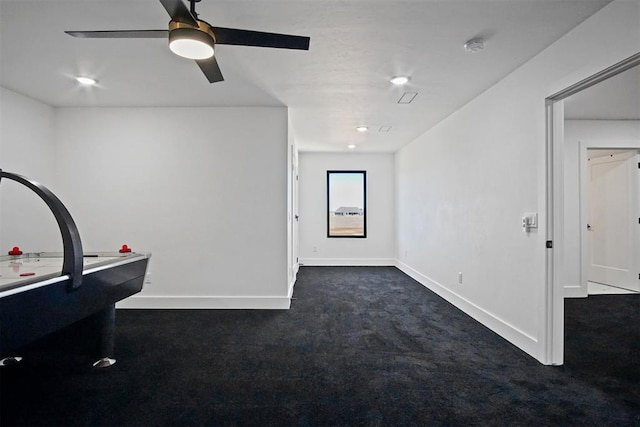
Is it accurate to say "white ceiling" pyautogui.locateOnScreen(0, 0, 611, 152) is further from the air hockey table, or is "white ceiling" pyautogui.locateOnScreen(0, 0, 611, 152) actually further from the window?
the window

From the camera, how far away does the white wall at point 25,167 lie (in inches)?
138

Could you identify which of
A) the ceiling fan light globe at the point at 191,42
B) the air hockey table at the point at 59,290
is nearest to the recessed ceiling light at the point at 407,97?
the ceiling fan light globe at the point at 191,42

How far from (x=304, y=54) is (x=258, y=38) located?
89 cm

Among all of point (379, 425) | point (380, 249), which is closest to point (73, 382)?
point (379, 425)

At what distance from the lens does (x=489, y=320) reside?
3303 millimetres

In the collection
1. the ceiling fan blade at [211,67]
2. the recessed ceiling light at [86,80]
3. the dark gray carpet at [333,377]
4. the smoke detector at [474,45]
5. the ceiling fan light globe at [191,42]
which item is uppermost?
the recessed ceiling light at [86,80]

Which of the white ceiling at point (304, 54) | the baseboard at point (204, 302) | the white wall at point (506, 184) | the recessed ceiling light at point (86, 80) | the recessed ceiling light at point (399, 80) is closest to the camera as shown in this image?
the white ceiling at point (304, 54)

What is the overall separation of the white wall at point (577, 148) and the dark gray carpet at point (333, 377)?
1.14 metres

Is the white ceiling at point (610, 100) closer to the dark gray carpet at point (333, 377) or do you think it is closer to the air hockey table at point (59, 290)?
the dark gray carpet at point (333, 377)

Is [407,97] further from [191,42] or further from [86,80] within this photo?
[86,80]

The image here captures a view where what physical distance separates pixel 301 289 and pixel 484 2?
4.05 meters

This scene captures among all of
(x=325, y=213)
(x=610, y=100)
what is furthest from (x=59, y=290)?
(x=325, y=213)

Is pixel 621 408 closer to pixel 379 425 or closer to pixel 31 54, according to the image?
pixel 379 425

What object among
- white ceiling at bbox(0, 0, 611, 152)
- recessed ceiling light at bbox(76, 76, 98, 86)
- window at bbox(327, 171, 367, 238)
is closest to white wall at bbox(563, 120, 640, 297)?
white ceiling at bbox(0, 0, 611, 152)
